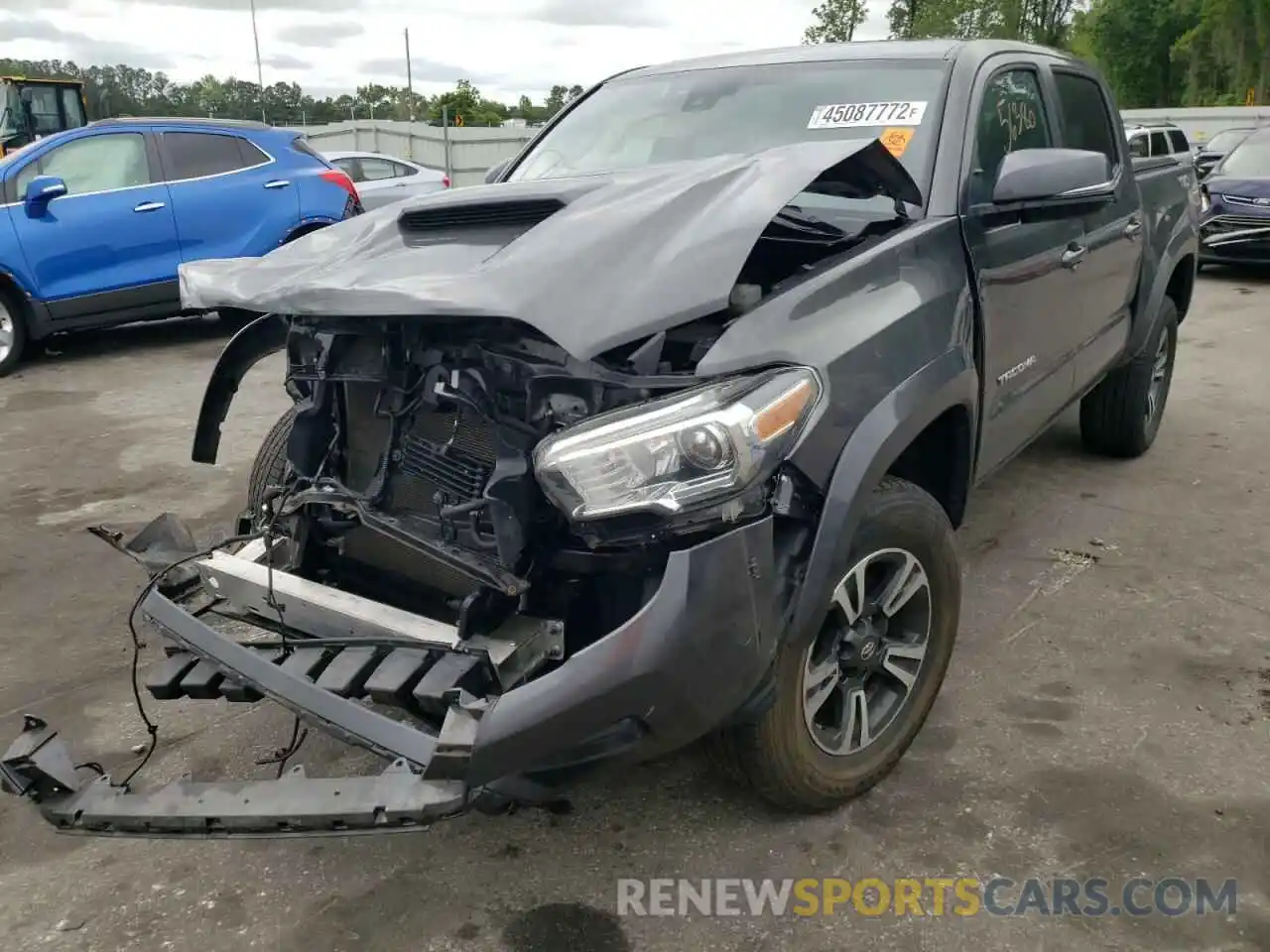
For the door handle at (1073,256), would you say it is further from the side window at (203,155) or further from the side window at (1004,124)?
the side window at (203,155)

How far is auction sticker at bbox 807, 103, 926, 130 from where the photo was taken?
123 inches

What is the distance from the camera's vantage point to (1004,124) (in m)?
3.37

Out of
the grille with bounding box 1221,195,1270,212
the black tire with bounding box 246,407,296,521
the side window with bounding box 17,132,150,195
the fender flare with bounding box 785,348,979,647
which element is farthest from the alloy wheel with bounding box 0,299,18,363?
the grille with bounding box 1221,195,1270,212

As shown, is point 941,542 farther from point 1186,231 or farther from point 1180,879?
point 1186,231

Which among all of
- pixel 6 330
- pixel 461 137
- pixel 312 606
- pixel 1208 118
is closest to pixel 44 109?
pixel 461 137

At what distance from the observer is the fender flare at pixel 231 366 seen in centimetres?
286

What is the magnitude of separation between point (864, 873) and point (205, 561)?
67.0 inches

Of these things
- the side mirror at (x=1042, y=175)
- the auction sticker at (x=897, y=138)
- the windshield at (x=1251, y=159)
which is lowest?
the windshield at (x=1251, y=159)

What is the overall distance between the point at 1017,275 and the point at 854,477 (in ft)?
4.37

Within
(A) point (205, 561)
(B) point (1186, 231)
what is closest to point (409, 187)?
(B) point (1186, 231)

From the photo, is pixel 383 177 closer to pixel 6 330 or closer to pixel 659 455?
pixel 6 330

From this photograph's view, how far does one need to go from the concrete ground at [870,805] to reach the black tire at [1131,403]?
62 centimetres

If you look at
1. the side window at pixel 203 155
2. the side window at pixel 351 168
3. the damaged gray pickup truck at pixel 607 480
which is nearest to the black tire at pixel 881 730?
the damaged gray pickup truck at pixel 607 480

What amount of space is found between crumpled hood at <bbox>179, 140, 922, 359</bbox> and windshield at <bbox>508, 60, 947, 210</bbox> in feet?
1.57
